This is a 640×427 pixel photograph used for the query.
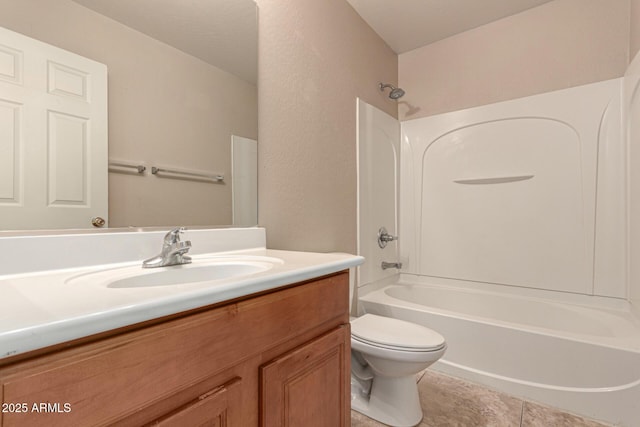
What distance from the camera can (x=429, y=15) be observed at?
2.15 m

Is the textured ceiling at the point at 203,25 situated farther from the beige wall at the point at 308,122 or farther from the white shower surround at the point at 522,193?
the white shower surround at the point at 522,193

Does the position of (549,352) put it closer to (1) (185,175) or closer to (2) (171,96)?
(1) (185,175)

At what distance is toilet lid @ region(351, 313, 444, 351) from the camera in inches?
52.1

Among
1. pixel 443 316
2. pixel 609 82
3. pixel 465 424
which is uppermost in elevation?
pixel 609 82

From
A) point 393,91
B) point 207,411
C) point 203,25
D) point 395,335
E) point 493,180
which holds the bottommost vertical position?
point 395,335

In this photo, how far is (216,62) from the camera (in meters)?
1.31

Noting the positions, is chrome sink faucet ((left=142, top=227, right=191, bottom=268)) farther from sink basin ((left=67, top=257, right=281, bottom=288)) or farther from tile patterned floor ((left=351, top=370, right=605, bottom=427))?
tile patterned floor ((left=351, top=370, right=605, bottom=427))

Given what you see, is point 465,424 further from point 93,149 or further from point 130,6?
point 130,6

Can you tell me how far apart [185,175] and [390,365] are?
1.20 metres

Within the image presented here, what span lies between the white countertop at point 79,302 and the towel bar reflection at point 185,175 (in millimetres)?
438

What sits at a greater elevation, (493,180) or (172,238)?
(493,180)

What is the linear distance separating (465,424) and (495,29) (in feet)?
8.40

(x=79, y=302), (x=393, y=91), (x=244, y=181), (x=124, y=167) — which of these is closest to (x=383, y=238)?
(x=393, y=91)

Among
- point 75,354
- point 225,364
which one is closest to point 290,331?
point 225,364
